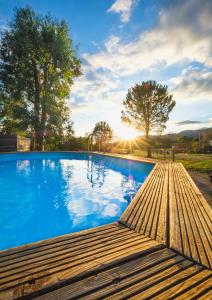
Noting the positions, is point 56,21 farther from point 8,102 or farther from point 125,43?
point 125,43

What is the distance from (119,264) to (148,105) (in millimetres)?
16930

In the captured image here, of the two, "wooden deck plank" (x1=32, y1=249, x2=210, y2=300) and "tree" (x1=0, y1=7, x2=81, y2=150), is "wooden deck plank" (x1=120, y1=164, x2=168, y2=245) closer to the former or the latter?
"wooden deck plank" (x1=32, y1=249, x2=210, y2=300)

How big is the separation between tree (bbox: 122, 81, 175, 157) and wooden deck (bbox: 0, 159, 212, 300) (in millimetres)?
14629

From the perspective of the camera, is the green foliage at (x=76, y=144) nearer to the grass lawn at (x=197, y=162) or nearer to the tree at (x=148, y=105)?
the tree at (x=148, y=105)

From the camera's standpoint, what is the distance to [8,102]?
1647cm

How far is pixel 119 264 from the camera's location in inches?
60.3

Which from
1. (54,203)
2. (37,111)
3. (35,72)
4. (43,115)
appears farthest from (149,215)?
(35,72)

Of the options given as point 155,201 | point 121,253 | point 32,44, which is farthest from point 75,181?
point 32,44

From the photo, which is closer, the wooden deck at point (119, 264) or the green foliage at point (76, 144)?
the wooden deck at point (119, 264)

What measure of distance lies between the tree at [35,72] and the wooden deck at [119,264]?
15693mm

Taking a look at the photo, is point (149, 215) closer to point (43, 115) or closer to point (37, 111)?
point (43, 115)

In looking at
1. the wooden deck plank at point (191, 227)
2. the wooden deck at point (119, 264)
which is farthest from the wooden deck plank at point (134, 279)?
the wooden deck plank at point (191, 227)

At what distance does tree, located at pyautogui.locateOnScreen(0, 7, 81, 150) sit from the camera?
15.2 m

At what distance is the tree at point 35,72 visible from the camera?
15.2m
